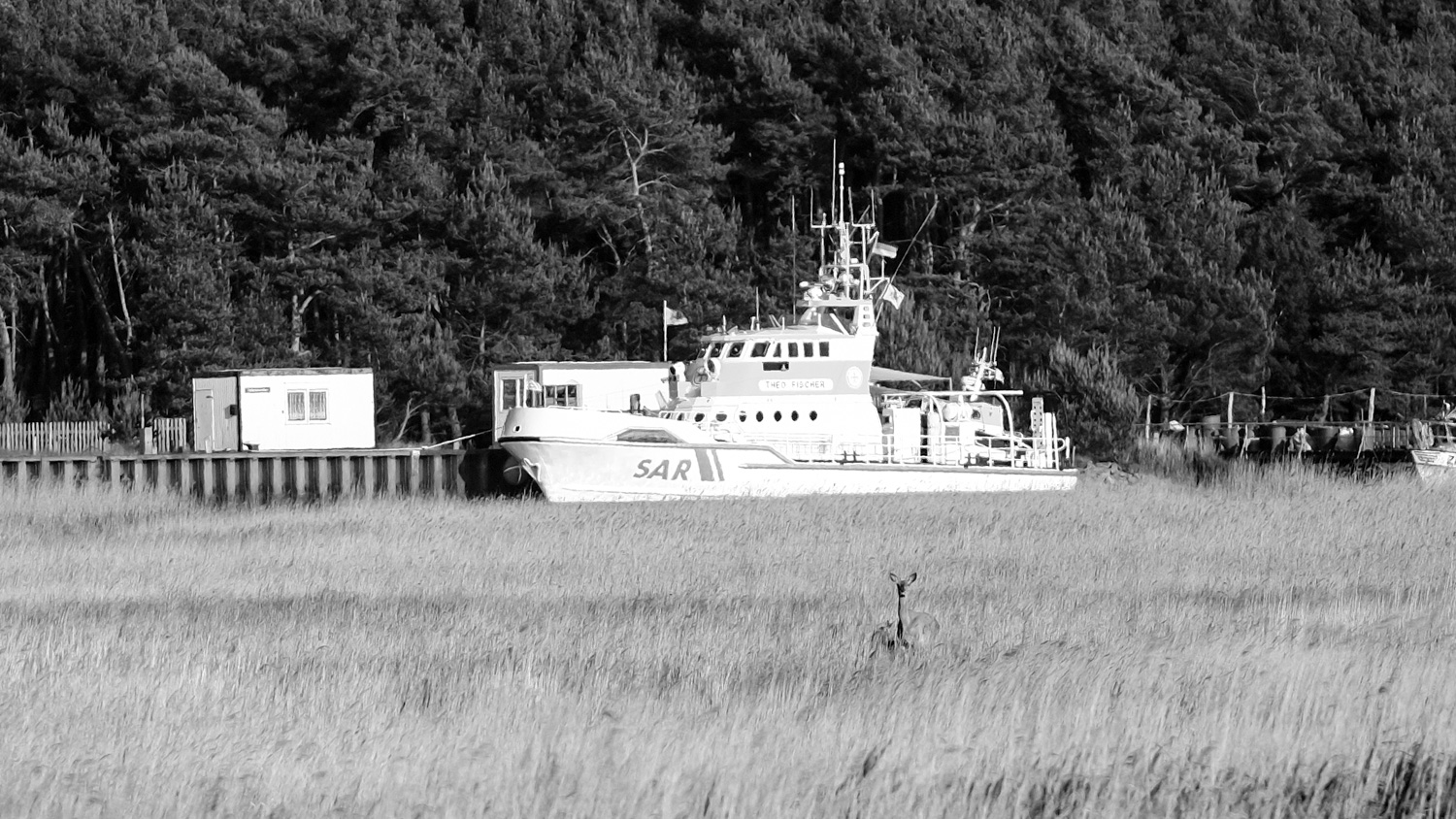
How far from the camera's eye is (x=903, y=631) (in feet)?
40.6

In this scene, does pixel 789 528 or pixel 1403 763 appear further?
pixel 789 528

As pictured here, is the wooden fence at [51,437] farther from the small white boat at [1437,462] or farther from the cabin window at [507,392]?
the small white boat at [1437,462]

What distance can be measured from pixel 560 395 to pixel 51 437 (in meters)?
10.7

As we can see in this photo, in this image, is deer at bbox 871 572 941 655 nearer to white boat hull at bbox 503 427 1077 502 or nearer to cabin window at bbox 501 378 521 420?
white boat hull at bbox 503 427 1077 502

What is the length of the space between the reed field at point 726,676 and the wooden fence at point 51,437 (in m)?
16.7

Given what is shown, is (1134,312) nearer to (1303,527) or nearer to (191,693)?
(1303,527)

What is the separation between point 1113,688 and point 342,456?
23.1 metres

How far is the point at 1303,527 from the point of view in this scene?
2200 centimetres

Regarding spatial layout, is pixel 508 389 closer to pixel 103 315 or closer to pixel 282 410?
pixel 282 410

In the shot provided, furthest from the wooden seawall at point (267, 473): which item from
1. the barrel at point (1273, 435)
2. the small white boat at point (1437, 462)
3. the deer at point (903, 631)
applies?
the barrel at point (1273, 435)

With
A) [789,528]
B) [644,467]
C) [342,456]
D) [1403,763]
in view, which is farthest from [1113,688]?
[342,456]

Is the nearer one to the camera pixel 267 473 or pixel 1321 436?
pixel 267 473

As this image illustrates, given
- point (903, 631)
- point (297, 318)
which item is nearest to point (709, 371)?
point (297, 318)


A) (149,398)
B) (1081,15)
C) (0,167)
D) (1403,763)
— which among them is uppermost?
(1081,15)
